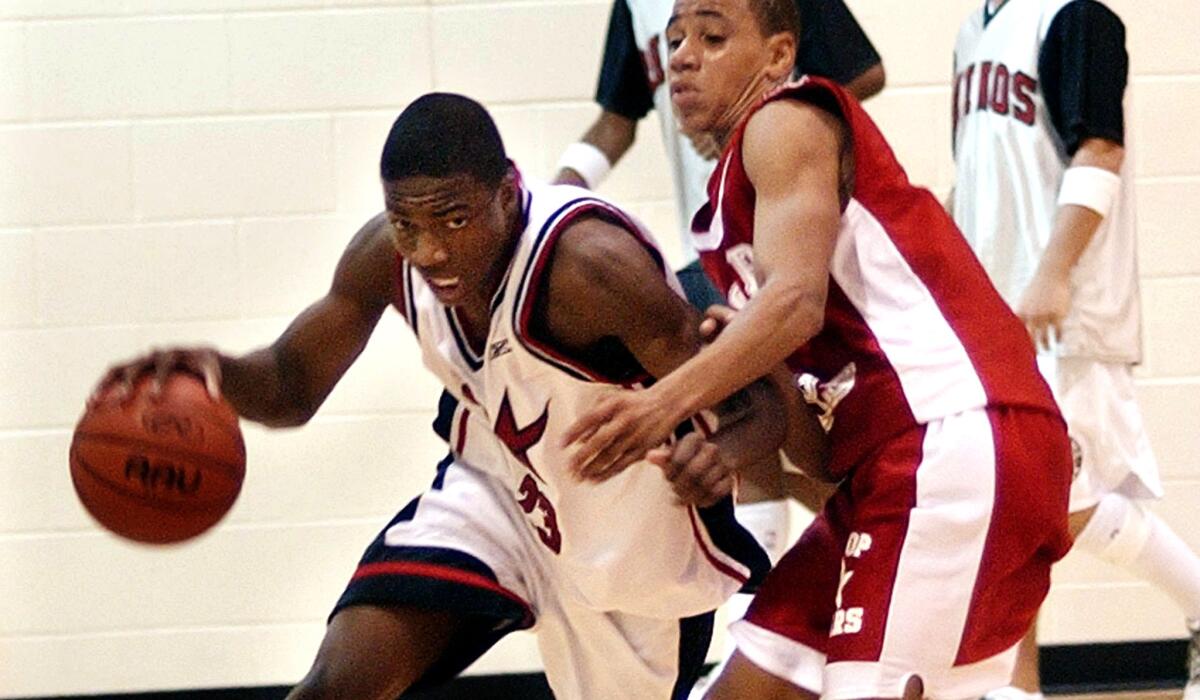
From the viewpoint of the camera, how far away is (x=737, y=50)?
281 centimetres

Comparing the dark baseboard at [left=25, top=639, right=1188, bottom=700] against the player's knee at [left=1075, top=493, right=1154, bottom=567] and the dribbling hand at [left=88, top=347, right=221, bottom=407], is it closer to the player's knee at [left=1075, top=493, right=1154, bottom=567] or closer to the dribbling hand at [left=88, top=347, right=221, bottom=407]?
the player's knee at [left=1075, top=493, right=1154, bottom=567]

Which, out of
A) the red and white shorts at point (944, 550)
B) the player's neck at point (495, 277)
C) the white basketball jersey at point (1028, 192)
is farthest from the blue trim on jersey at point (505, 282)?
the white basketball jersey at point (1028, 192)

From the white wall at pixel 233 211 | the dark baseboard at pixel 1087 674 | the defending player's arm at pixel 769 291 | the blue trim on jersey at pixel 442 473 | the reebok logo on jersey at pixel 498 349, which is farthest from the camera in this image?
the dark baseboard at pixel 1087 674

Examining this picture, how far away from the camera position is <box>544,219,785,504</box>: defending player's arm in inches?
104

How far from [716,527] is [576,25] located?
7.52ft

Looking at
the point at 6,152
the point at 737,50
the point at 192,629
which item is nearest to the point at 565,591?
the point at 737,50

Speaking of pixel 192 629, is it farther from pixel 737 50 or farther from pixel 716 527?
pixel 737 50

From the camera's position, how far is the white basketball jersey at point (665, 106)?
13.9ft

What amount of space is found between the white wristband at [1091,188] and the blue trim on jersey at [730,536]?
119 centimetres

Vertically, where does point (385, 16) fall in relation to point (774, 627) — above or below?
above

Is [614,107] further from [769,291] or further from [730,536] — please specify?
[769,291]

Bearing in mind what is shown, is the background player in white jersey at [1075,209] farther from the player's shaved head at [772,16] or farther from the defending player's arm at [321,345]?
the defending player's arm at [321,345]

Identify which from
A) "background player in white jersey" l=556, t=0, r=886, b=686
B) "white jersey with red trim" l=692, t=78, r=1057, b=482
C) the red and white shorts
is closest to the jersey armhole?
"white jersey with red trim" l=692, t=78, r=1057, b=482

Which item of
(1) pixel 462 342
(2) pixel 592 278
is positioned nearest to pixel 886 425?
(2) pixel 592 278
